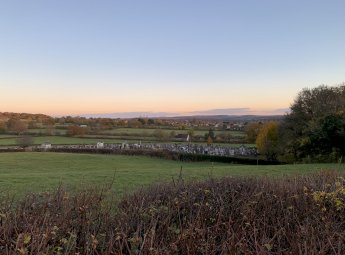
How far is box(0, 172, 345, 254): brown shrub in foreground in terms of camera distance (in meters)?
3.88

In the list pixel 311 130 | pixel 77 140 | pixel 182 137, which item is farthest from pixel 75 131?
pixel 311 130

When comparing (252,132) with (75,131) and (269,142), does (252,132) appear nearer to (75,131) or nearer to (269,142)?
(269,142)

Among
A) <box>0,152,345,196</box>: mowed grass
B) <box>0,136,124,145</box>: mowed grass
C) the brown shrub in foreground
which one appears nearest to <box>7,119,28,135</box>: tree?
<box>0,136,124,145</box>: mowed grass

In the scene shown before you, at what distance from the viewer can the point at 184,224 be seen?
498cm

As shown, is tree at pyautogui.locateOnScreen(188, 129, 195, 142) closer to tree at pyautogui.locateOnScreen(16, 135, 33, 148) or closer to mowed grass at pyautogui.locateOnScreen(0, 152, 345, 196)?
tree at pyautogui.locateOnScreen(16, 135, 33, 148)

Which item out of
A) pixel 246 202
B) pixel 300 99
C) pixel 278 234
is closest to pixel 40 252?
pixel 278 234

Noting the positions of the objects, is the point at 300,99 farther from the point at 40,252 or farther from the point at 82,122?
the point at 82,122

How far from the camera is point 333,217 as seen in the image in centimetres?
546

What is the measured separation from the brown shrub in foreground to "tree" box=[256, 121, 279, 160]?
41.7 meters

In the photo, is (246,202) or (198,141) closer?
(246,202)

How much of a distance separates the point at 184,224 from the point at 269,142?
46061 millimetres

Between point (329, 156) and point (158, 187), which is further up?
point (158, 187)

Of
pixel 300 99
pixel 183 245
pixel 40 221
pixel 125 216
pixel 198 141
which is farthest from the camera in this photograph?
pixel 198 141

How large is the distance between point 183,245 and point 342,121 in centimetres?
2928
